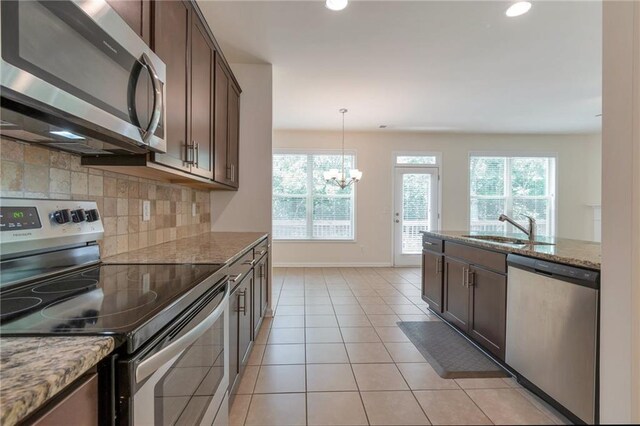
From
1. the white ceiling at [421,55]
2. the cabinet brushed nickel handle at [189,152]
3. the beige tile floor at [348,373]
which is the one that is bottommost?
the beige tile floor at [348,373]

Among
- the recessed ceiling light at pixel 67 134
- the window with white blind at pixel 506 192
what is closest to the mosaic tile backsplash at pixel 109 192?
the recessed ceiling light at pixel 67 134

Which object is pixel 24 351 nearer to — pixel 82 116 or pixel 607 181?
pixel 82 116

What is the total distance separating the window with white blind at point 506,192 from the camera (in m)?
6.01

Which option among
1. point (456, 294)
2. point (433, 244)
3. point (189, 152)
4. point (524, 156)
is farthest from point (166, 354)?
point (524, 156)

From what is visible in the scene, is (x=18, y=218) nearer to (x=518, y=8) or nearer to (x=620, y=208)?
(x=620, y=208)

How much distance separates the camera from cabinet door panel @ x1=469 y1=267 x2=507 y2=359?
6.73ft

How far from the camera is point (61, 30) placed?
0.82 metres

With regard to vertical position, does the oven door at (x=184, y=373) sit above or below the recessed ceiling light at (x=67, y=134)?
below

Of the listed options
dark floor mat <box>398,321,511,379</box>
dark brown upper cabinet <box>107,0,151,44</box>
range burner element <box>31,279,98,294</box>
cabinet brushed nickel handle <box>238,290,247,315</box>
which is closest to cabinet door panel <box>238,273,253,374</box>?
cabinet brushed nickel handle <box>238,290,247,315</box>

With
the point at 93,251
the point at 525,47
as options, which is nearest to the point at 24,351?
the point at 93,251

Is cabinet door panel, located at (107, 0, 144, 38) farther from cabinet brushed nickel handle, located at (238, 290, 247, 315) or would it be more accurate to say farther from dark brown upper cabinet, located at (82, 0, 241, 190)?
cabinet brushed nickel handle, located at (238, 290, 247, 315)

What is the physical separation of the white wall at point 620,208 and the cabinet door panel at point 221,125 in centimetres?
231

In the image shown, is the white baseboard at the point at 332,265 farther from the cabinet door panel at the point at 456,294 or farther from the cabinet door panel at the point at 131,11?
the cabinet door panel at the point at 131,11

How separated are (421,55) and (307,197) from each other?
11.1 feet
